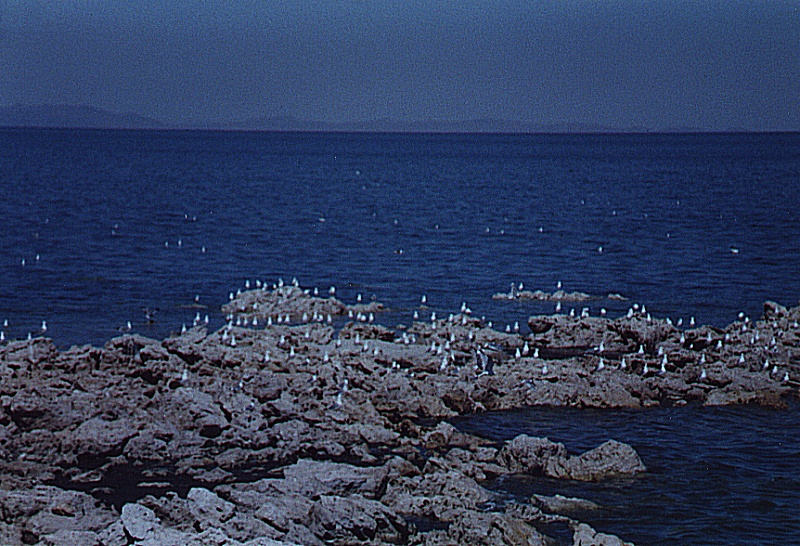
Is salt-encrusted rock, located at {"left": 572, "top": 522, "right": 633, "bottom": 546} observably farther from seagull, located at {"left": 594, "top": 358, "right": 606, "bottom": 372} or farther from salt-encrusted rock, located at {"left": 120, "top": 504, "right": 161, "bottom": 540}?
seagull, located at {"left": 594, "top": 358, "right": 606, "bottom": 372}

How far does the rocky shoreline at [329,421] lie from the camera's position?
17562 mm

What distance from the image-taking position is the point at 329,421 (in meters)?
23.8

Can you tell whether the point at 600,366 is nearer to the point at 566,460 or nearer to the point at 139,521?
the point at 566,460

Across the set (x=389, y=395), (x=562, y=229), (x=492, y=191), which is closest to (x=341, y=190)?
(x=492, y=191)

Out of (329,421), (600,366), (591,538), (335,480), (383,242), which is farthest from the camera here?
(383,242)

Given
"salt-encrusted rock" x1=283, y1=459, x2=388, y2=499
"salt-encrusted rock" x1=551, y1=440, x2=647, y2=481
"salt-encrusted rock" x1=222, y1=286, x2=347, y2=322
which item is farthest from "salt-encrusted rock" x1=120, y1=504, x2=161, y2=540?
"salt-encrusted rock" x1=222, y1=286, x2=347, y2=322

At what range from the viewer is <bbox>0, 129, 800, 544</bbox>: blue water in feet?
75.2

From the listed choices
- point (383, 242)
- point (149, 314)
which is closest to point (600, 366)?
point (149, 314)

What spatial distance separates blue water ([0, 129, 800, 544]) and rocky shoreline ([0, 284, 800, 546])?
62.2 inches

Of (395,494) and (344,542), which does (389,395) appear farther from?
(344,542)

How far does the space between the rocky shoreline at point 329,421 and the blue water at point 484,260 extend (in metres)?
1.58

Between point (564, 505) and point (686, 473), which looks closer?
→ point (564, 505)

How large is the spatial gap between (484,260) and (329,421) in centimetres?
3547

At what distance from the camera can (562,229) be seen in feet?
247
